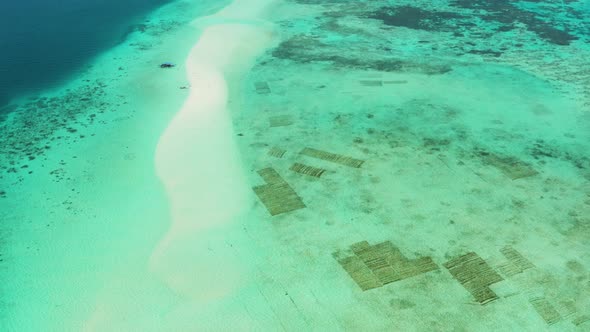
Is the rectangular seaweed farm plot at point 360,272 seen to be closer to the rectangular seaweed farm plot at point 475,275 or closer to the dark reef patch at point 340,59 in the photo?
the rectangular seaweed farm plot at point 475,275

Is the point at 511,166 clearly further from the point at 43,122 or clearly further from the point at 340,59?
the point at 43,122

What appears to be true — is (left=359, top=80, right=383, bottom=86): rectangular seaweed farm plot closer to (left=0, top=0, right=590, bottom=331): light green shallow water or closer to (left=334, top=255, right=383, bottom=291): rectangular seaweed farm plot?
(left=0, top=0, right=590, bottom=331): light green shallow water

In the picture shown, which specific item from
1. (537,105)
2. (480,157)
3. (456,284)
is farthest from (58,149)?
(537,105)

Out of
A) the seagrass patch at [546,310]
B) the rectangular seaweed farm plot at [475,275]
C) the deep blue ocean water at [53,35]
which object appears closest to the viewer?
the seagrass patch at [546,310]

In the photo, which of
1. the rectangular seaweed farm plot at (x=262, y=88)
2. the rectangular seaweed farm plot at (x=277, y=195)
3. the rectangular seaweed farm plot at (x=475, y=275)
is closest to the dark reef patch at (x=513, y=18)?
the rectangular seaweed farm plot at (x=262, y=88)

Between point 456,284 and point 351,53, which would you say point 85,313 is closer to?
point 456,284

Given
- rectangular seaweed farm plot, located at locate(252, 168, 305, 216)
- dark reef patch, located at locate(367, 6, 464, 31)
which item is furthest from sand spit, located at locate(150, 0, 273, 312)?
dark reef patch, located at locate(367, 6, 464, 31)
